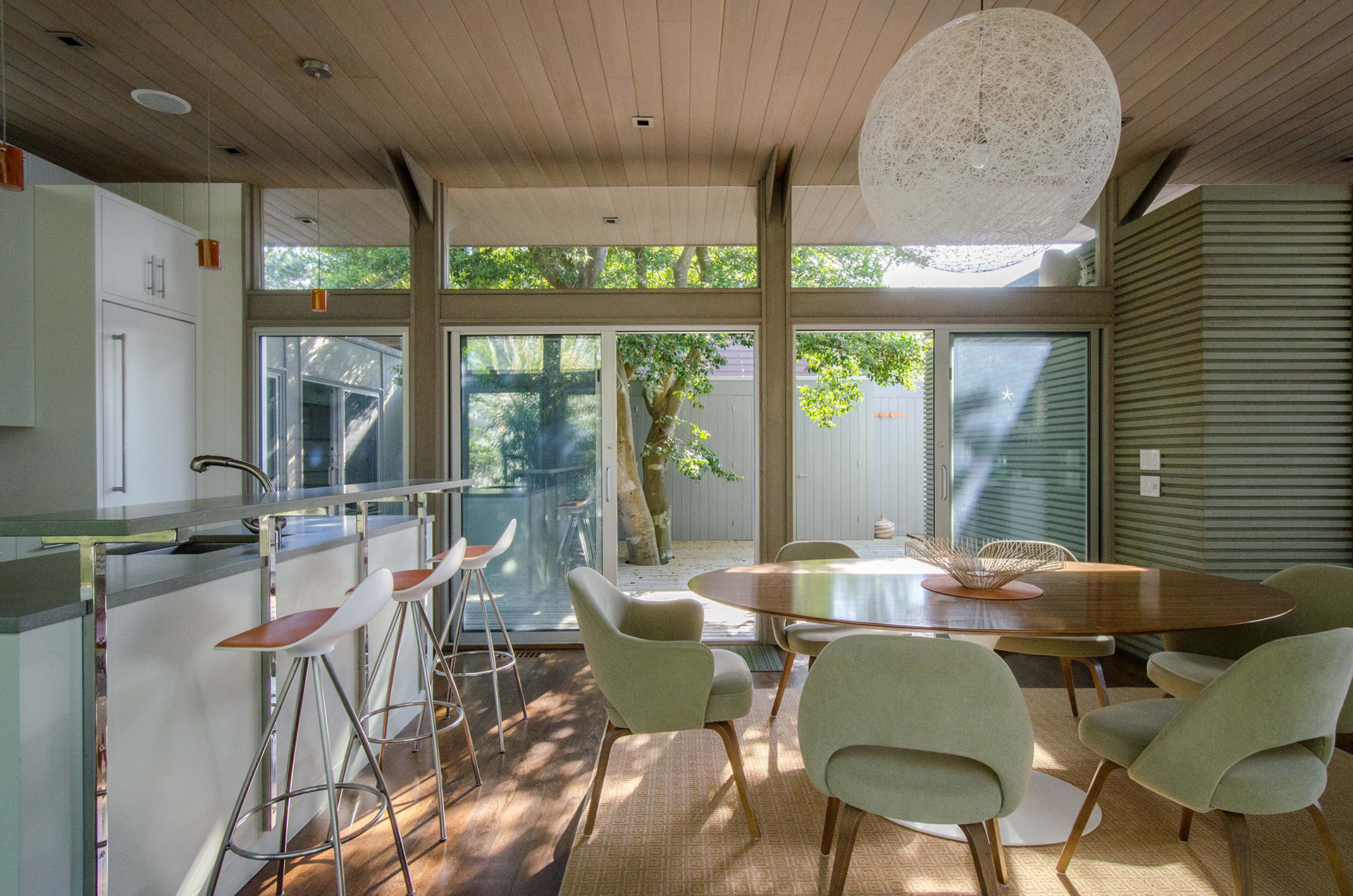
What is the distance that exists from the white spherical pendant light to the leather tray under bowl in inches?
42.5

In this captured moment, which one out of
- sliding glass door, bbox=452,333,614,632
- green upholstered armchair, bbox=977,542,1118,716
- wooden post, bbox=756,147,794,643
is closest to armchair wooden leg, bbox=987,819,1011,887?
green upholstered armchair, bbox=977,542,1118,716

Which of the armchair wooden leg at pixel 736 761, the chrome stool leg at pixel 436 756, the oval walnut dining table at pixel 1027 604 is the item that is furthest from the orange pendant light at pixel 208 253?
the armchair wooden leg at pixel 736 761

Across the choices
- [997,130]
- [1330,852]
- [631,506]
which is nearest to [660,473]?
[631,506]

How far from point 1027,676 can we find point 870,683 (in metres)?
2.74

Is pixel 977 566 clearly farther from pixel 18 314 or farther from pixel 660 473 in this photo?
pixel 660 473

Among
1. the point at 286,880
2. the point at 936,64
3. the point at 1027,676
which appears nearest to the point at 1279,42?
the point at 936,64

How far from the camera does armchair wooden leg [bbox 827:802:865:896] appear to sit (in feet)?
5.53

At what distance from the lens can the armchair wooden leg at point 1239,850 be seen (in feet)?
5.52

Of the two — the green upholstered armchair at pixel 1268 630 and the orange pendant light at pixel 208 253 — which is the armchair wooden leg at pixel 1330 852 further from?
the orange pendant light at pixel 208 253

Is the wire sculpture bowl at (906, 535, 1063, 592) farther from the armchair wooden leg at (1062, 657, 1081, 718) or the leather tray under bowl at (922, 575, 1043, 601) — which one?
the armchair wooden leg at (1062, 657, 1081, 718)

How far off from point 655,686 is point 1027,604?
1.12 metres

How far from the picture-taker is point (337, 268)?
4.39 metres

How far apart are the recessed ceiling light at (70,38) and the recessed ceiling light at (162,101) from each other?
1.08 ft

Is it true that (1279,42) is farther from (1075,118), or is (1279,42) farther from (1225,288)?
(1075,118)
